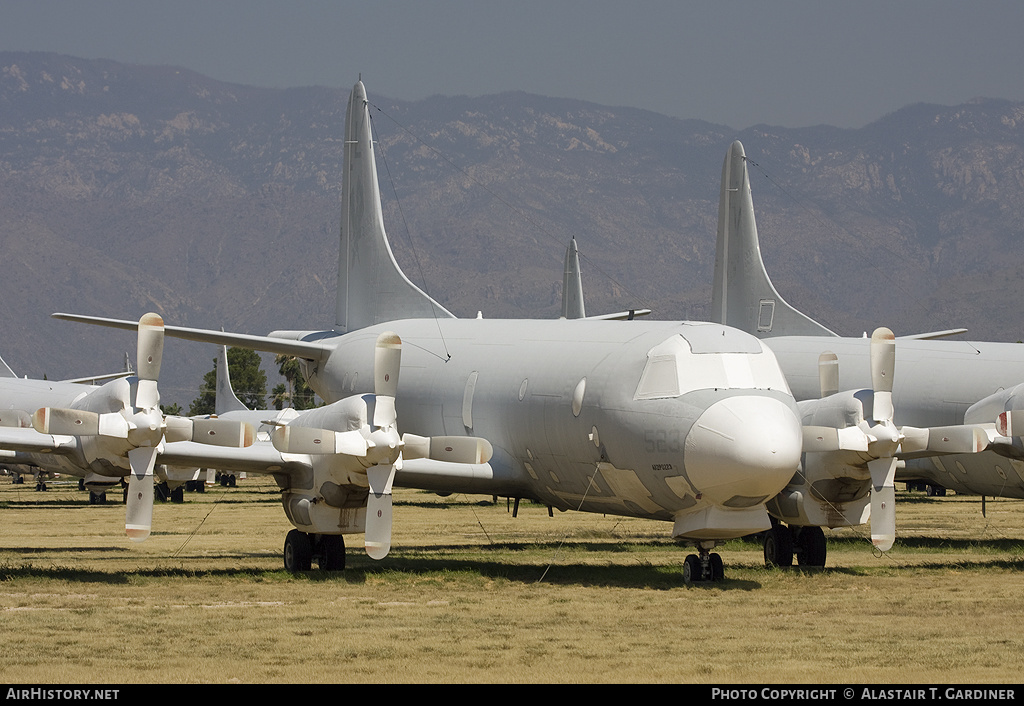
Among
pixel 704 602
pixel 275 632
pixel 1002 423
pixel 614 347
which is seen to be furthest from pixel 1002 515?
pixel 275 632

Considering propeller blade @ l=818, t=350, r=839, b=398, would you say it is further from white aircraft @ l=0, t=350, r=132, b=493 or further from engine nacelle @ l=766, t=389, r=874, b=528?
white aircraft @ l=0, t=350, r=132, b=493

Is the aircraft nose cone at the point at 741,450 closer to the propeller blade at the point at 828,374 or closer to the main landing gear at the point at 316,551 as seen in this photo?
the propeller blade at the point at 828,374

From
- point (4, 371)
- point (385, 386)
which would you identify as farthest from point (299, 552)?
point (4, 371)

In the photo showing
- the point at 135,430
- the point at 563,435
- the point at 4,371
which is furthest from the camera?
the point at 4,371

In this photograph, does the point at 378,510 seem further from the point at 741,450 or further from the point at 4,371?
the point at 4,371

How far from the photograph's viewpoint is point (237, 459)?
70.0ft

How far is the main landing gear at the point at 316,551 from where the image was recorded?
865 inches

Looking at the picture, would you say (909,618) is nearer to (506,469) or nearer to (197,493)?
(506,469)

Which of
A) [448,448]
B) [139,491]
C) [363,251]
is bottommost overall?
[139,491]

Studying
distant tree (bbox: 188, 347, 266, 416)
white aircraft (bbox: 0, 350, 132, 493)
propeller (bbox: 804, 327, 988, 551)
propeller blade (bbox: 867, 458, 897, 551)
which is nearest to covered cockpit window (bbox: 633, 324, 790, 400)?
propeller (bbox: 804, 327, 988, 551)

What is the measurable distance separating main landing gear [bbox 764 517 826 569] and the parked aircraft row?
0.08ft

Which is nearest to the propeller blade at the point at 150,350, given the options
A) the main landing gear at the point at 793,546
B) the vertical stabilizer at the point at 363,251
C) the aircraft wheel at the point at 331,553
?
the aircraft wheel at the point at 331,553

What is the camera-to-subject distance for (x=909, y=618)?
54.3 ft

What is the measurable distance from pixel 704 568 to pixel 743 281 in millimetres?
14904
